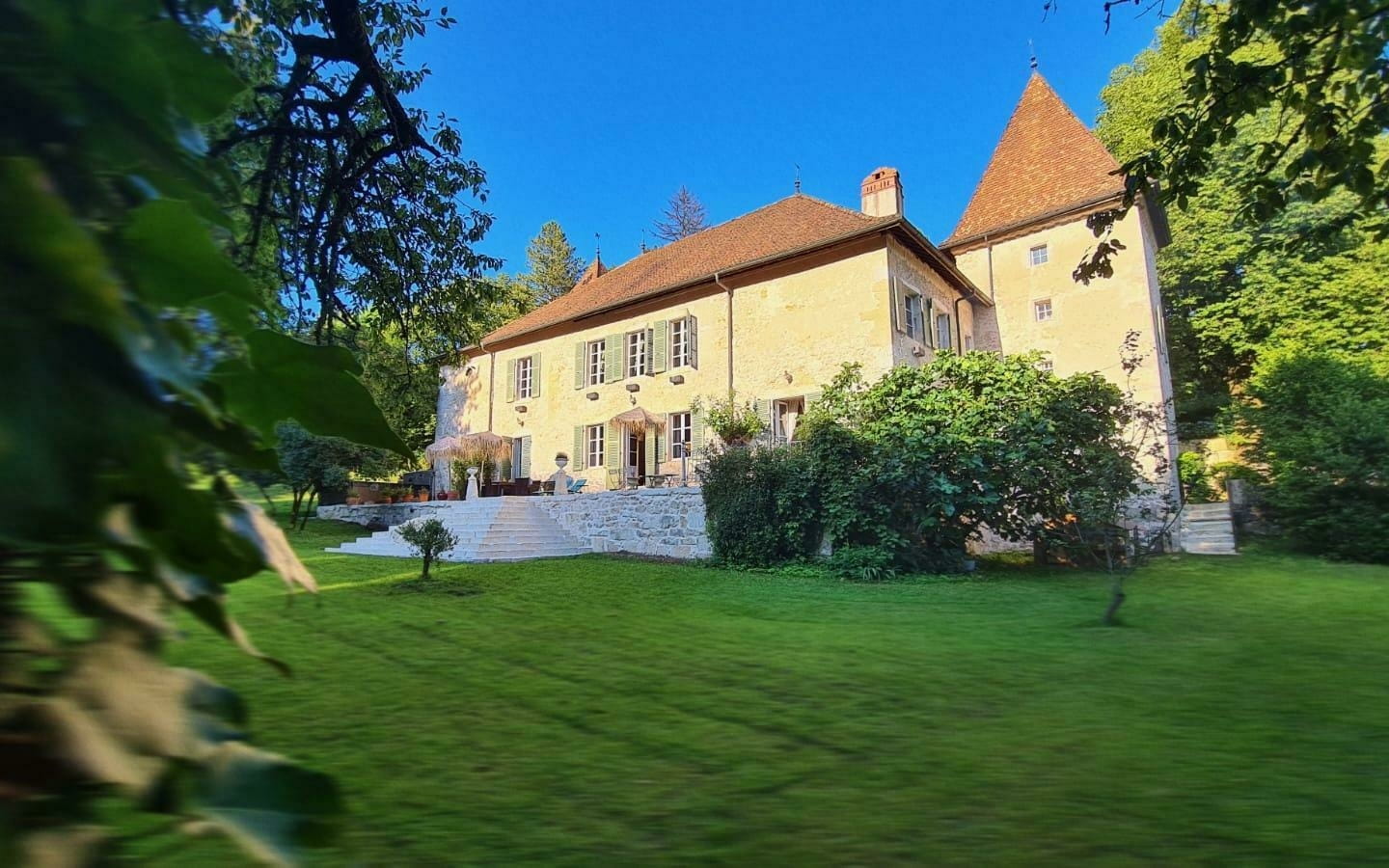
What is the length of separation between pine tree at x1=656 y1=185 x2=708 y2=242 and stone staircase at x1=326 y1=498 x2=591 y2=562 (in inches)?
1327

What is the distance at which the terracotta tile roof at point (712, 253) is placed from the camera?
1755 centimetres

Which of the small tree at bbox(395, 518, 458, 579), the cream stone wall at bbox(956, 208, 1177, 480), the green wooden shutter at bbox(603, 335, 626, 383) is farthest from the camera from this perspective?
the green wooden shutter at bbox(603, 335, 626, 383)

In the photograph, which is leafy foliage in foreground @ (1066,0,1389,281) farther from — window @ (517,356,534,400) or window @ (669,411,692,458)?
window @ (517,356,534,400)

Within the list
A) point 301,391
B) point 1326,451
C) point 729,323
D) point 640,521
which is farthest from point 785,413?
point 301,391

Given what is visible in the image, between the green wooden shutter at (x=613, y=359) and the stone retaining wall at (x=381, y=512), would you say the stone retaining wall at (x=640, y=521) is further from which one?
the green wooden shutter at (x=613, y=359)

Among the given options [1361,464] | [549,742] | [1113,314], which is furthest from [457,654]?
[1113,314]

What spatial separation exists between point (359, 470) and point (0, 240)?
20968 millimetres

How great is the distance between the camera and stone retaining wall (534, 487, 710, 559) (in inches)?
564

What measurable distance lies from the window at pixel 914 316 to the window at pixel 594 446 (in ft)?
29.0

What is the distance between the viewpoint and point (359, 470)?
19.4 metres

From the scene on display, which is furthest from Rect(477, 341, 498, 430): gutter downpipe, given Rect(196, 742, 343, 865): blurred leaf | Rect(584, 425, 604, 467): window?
Rect(196, 742, 343, 865): blurred leaf

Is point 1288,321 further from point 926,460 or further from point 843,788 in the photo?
point 843,788

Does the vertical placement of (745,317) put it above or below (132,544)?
above

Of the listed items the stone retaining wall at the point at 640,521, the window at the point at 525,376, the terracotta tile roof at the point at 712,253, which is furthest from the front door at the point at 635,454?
the window at the point at 525,376
